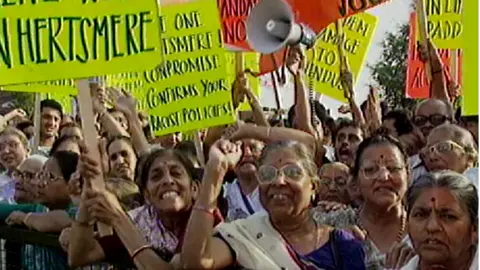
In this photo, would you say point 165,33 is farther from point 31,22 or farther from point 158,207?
point 158,207

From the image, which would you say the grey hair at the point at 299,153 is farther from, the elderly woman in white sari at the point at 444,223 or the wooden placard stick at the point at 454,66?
the wooden placard stick at the point at 454,66

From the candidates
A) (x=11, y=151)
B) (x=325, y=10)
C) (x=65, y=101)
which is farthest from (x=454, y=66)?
(x=65, y=101)

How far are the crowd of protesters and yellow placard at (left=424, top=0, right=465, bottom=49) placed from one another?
10.0 feet

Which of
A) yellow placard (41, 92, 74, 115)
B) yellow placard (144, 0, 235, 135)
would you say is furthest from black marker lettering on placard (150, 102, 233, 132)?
yellow placard (41, 92, 74, 115)

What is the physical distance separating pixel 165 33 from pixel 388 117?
5.40 ft

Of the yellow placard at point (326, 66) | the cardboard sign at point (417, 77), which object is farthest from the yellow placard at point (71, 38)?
the cardboard sign at point (417, 77)

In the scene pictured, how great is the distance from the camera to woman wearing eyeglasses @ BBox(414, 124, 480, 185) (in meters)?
5.64

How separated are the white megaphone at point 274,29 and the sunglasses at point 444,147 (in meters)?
1.45

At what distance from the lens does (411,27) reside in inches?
466

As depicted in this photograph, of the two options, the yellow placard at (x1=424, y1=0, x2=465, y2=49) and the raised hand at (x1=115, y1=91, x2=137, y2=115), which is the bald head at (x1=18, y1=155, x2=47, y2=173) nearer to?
the raised hand at (x1=115, y1=91, x2=137, y2=115)

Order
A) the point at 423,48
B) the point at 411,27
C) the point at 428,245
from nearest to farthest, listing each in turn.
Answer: the point at 428,245, the point at 423,48, the point at 411,27

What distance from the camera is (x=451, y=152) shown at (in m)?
5.67

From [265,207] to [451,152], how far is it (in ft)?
4.68

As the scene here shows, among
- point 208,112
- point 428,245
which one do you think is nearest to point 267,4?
point 208,112
